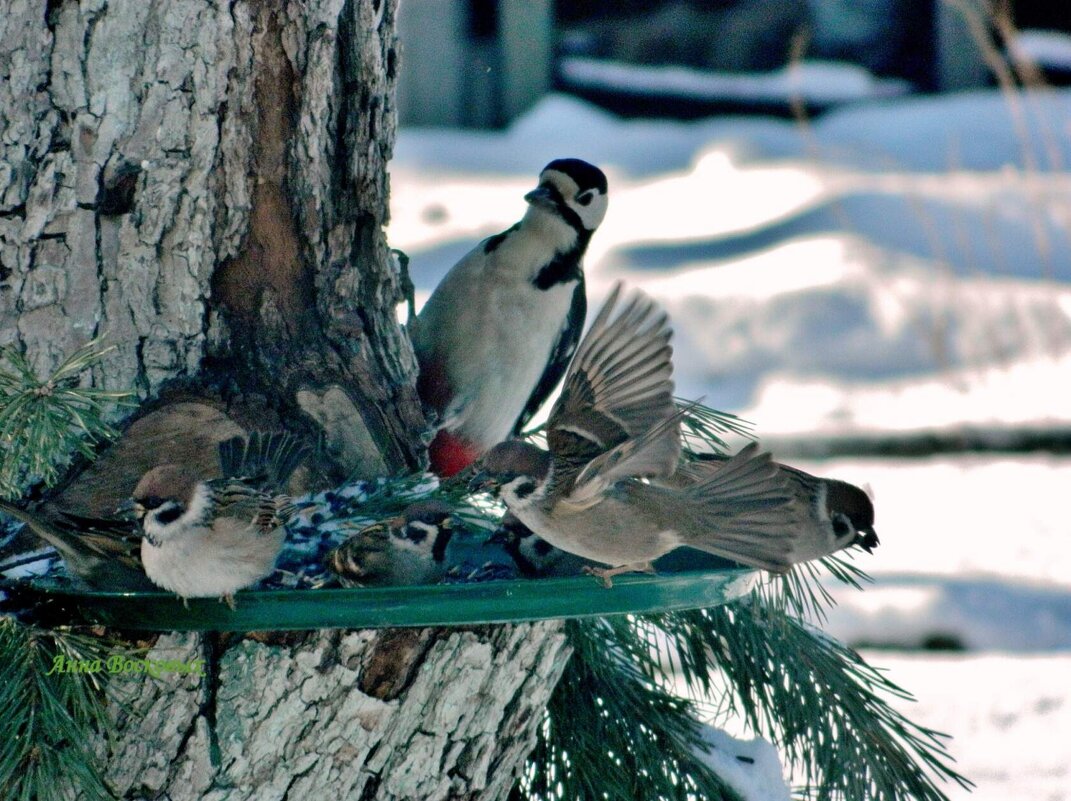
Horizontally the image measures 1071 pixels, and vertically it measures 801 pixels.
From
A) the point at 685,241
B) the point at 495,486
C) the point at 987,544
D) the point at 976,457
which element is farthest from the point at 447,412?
the point at 685,241

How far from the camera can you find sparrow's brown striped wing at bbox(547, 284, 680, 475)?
1.68 meters

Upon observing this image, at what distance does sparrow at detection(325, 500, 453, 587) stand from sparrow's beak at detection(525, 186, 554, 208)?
1.10 m

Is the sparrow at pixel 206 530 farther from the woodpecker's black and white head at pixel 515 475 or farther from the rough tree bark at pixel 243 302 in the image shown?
the woodpecker's black and white head at pixel 515 475

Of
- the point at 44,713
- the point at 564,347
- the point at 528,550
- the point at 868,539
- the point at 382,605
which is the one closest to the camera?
the point at 382,605

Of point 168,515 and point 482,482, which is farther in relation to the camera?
point 482,482

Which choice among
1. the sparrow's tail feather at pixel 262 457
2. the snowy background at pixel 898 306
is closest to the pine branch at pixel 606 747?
the sparrow's tail feather at pixel 262 457

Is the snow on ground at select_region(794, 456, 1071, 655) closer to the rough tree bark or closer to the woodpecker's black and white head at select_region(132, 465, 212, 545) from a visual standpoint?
the rough tree bark

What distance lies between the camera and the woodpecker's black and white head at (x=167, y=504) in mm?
1385

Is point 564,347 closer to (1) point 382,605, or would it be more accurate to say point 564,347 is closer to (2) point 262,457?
(2) point 262,457

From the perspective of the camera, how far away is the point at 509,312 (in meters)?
2.52

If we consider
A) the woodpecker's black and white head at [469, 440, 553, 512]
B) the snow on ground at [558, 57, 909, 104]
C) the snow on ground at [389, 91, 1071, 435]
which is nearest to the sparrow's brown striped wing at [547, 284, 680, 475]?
the woodpecker's black and white head at [469, 440, 553, 512]

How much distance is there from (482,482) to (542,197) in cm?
106

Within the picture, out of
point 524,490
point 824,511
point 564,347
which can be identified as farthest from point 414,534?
point 564,347

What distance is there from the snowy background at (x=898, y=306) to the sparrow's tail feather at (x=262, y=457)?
8.20 feet
